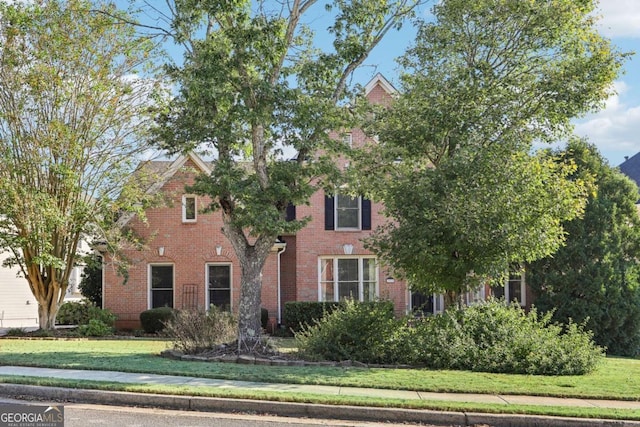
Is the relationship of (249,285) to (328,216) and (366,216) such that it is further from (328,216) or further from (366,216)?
(366,216)

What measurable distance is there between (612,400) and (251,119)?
9.09 m

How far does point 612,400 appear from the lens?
36.4 ft

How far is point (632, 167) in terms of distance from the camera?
42.6 m

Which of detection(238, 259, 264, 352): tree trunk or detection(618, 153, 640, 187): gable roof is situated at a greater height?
detection(618, 153, 640, 187): gable roof

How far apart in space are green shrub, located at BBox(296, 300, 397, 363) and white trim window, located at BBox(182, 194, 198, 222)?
1255 cm

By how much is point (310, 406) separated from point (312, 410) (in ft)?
0.21

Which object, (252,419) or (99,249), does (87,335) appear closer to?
(99,249)

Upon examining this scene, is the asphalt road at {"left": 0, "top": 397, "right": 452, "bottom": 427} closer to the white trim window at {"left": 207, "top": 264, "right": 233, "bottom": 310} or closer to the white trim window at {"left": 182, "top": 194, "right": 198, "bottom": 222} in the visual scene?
the white trim window at {"left": 207, "top": 264, "right": 233, "bottom": 310}

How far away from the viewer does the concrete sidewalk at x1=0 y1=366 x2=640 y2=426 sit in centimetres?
965

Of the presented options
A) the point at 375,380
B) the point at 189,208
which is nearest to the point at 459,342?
the point at 375,380

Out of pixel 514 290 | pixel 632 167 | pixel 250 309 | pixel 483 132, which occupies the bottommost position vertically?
pixel 514 290

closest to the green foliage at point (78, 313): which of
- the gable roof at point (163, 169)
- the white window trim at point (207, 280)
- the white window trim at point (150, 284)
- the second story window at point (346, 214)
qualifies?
the white window trim at point (150, 284)

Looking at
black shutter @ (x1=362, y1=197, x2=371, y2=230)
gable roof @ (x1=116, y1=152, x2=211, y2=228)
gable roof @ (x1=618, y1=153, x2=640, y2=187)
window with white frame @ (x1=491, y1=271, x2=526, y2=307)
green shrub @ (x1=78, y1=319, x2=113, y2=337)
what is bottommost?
green shrub @ (x1=78, y1=319, x2=113, y2=337)

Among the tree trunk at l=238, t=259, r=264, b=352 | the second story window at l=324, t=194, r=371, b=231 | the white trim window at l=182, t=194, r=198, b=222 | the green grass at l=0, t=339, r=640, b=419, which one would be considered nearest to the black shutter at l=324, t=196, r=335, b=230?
the second story window at l=324, t=194, r=371, b=231
